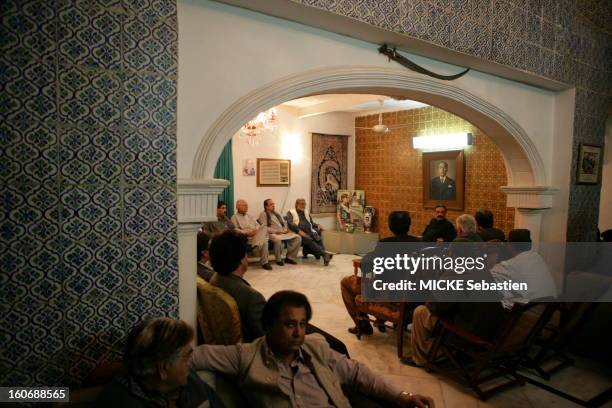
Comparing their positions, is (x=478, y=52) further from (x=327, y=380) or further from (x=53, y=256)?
(x=53, y=256)

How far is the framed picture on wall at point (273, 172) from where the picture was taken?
809 cm

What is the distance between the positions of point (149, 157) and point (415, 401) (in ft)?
5.55

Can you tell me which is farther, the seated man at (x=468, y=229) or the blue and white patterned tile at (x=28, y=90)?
the seated man at (x=468, y=229)

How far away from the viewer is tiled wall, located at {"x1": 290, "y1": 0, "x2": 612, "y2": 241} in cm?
281

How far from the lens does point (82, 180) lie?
1.83 m

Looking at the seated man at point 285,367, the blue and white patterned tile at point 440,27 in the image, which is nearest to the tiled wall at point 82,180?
the seated man at point 285,367

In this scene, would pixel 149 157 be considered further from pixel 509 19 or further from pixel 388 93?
pixel 509 19

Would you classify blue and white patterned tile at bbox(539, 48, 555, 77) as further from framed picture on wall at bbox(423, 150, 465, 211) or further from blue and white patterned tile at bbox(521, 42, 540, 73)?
framed picture on wall at bbox(423, 150, 465, 211)

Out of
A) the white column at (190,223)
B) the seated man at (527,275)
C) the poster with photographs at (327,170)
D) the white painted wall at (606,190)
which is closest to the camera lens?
the white column at (190,223)

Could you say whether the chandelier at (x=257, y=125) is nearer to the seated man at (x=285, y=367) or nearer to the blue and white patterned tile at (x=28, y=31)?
the blue and white patterned tile at (x=28, y=31)

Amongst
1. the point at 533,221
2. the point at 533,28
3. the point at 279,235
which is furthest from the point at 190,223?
the point at 279,235

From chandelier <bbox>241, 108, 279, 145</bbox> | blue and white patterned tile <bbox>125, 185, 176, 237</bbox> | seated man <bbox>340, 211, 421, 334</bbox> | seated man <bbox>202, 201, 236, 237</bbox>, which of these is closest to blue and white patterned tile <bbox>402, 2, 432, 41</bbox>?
seated man <bbox>340, 211, 421, 334</bbox>

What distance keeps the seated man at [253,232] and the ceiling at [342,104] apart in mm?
2494

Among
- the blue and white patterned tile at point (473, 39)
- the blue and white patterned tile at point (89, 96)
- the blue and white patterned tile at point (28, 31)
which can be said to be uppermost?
the blue and white patterned tile at point (473, 39)
